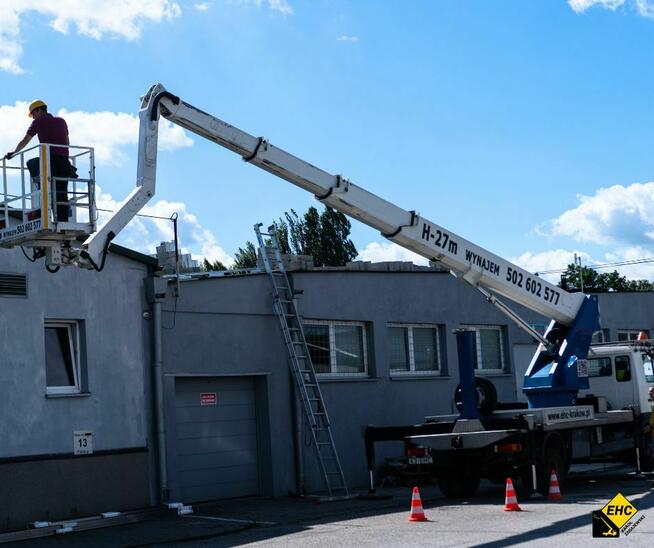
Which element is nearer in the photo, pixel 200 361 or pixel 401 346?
pixel 200 361

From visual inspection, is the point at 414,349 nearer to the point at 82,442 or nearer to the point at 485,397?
the point at 485,397

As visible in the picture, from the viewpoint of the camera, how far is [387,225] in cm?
1695

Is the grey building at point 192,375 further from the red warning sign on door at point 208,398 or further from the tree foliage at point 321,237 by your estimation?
the tree foliage at point 321,237

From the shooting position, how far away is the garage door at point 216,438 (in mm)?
18219

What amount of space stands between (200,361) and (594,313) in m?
7.47

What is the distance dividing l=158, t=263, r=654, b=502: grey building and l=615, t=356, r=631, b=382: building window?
4.12 meters

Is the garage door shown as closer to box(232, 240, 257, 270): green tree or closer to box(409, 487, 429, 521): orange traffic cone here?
box(409, 487, 429, 521): orange traffic cone

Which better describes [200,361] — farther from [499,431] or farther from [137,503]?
[499,431]

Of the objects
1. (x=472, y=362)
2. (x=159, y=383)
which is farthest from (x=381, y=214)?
(x=159, y=383)

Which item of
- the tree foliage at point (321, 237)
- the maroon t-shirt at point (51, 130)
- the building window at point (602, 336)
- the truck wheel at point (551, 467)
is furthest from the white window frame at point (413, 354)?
the tree foliage at point (321, 237)

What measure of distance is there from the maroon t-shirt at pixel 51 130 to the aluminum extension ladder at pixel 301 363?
7.22m

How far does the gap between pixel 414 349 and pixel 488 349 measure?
2.81 meters

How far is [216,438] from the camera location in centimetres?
1883

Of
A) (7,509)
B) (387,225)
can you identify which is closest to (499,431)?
(387,225)
